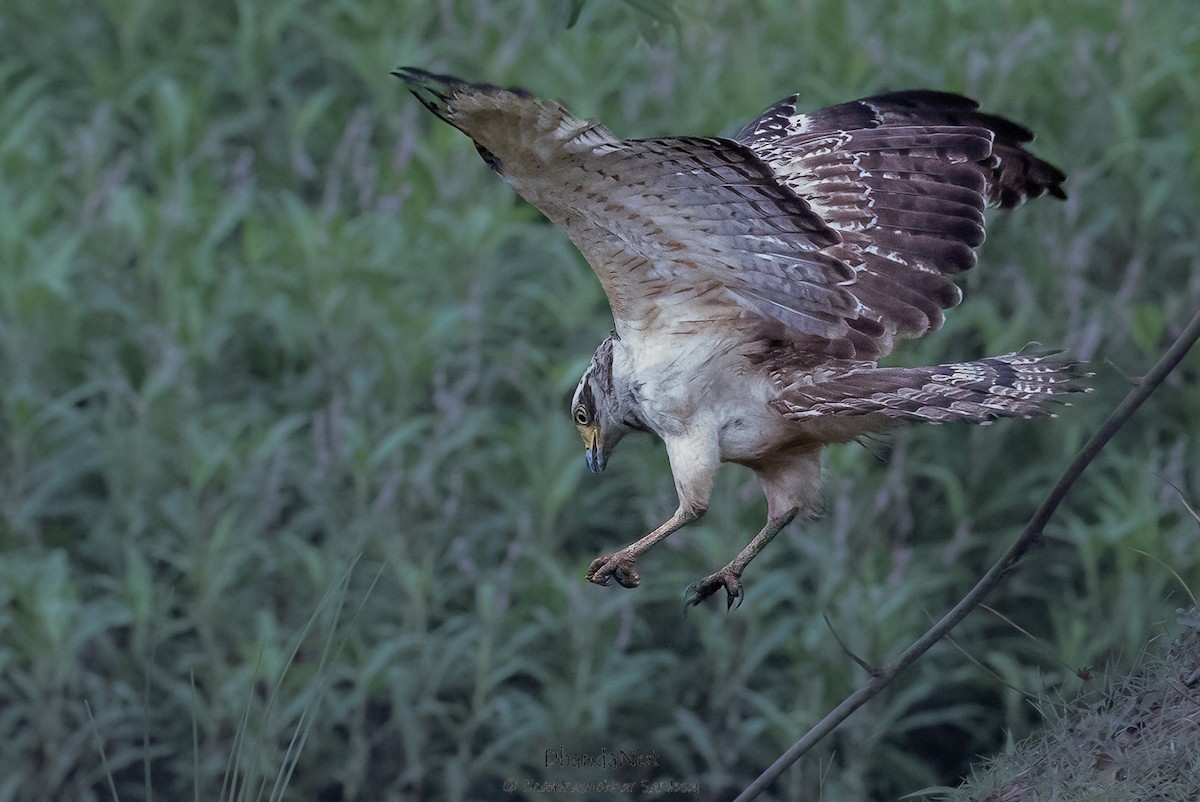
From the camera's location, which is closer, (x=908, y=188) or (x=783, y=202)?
(x=783, y=202)

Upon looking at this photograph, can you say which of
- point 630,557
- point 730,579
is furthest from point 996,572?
point 630,557

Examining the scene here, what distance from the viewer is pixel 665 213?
2746 mm

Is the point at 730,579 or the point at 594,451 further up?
the point at 594,451

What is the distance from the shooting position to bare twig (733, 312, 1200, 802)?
2.52 metres

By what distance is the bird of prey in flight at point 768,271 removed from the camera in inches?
101

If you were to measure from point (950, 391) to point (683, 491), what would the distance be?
518 millimetres

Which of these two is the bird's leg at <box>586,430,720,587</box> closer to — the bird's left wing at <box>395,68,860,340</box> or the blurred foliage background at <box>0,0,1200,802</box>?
the bird's left wing at <box>395,68,860,340</box>

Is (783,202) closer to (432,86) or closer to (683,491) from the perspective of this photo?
(683,491)

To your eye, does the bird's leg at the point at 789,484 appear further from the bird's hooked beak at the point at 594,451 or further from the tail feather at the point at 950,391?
the bird's hooked beak at the point at 594,451

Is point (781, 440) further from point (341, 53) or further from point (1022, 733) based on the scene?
point (341, 53)

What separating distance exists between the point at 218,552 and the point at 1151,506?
3192 millimetres

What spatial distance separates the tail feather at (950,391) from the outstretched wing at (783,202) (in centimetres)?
15

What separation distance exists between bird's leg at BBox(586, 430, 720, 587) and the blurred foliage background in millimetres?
1687

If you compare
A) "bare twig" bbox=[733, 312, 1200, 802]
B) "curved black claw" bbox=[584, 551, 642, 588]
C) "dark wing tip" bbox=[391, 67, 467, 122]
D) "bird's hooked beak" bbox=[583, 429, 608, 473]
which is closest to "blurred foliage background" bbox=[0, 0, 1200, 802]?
"bird's hooked beak" bbox=[583, 429, 608, 473]
